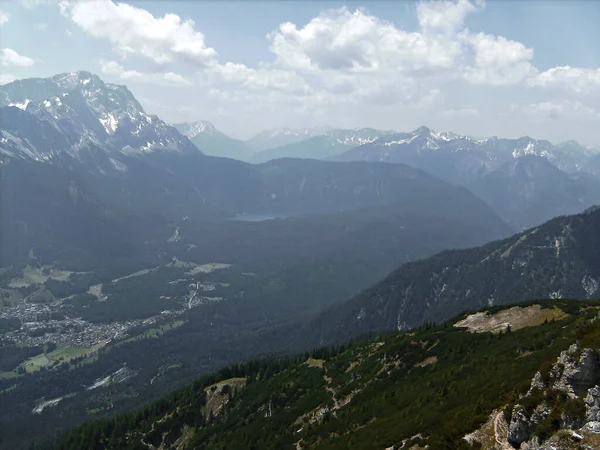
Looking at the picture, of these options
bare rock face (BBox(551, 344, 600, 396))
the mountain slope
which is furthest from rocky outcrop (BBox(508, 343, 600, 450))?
the mountain slope

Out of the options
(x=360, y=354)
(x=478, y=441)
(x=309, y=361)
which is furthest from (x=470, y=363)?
(x=309, y=361)

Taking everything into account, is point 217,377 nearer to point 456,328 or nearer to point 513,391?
point 456,328

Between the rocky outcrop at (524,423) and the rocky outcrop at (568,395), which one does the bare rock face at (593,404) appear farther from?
the rocky outcrop at (524,423)

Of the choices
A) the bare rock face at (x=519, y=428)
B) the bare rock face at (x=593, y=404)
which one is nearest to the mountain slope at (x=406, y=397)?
the bare rock face at (x=519, y=428)

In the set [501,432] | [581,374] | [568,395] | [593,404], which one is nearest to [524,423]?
[501,432]

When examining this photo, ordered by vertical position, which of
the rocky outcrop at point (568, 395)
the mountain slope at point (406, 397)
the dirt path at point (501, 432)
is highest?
the rocky outcrop at point (568, 395)

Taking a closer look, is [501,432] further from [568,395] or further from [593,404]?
[593,404]

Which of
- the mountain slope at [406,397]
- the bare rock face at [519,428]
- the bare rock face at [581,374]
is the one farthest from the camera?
the mountain slope at [406,397]

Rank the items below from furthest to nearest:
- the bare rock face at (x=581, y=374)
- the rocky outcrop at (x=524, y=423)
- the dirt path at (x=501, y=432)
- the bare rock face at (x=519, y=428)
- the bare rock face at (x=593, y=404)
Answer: the dirt path at (x=501, y=432), the bare rock face at (x=581, y=374), the bare rock face at (x=519, y=428), the rocky outcrop at (x=524, y=423), the bare rock face at (x=593, y=404)

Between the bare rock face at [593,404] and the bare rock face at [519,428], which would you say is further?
the bare rock face at [519,428]
